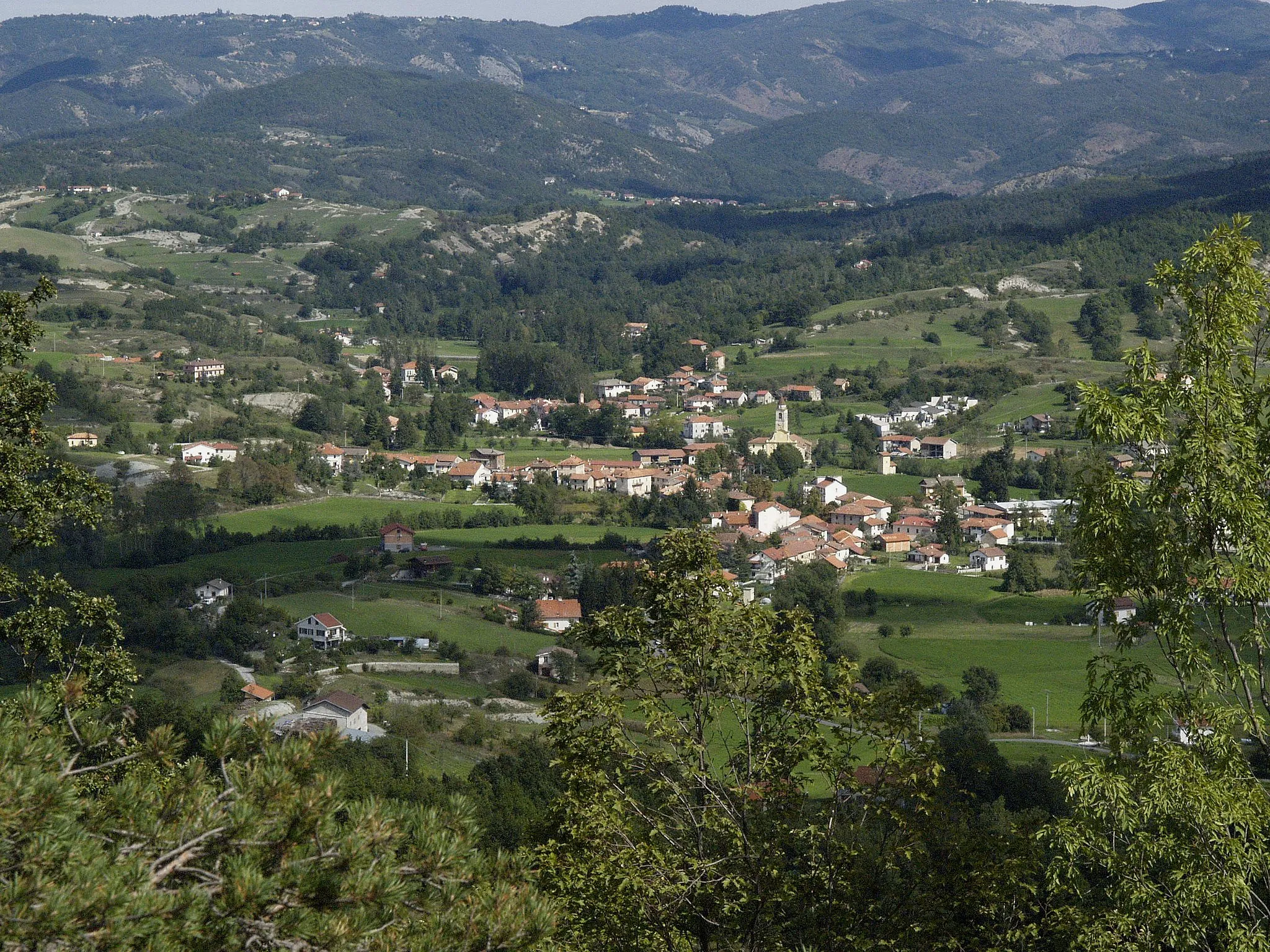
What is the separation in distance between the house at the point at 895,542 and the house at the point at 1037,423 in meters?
20.8

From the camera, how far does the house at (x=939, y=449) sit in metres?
71.9

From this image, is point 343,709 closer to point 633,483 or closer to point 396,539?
point 396,539

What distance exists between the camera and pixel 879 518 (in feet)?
191

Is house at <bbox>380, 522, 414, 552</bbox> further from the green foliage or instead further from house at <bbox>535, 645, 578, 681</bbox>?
the green foliage

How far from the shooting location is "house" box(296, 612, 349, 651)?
4109 centimetres

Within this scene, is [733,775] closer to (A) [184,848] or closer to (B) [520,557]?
(A) [184,848]

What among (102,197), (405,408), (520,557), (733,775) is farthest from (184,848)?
(102,197)

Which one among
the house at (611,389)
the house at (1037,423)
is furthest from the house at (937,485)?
the house at (611,389)

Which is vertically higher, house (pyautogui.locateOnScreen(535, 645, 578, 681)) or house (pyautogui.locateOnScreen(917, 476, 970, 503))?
house (pyautogui.locateOnScreen(535, 645, 578, 681))

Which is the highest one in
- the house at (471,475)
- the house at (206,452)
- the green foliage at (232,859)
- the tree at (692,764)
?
the green foliage at (232,859)

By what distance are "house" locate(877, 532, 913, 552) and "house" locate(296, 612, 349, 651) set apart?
903 inches

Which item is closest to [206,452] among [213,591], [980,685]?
[213,591]

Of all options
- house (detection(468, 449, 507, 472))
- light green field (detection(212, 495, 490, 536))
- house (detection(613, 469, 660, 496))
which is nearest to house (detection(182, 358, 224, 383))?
house (detection(468, 449, 507, 472))

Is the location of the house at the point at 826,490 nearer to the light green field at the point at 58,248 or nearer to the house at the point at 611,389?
the house at the point at 611,389
